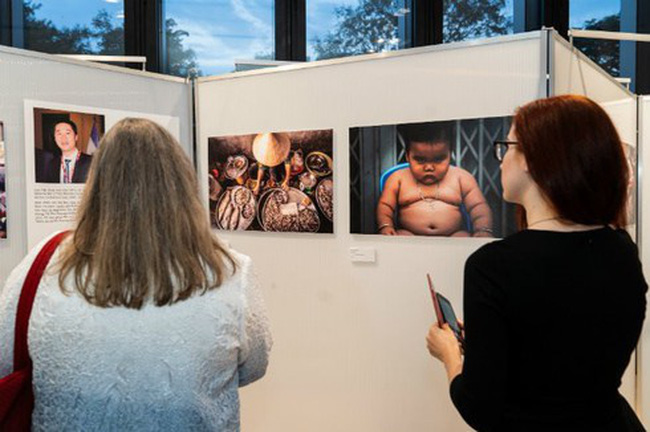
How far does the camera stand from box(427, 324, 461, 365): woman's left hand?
1.54m

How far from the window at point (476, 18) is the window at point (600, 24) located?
619mm

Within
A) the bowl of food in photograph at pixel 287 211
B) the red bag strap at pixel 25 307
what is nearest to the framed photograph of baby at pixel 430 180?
the bowl of food in photograph at pixel 287 211

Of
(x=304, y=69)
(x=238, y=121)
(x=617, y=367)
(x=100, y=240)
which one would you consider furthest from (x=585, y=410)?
(x=238, y=121)

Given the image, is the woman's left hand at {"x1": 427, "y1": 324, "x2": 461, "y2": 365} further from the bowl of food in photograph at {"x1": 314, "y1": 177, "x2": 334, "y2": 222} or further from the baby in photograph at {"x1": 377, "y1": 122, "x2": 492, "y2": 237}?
the bowl of food in photograph at {"x1": 314, "y1": 177, "x2": 334, "y2": 222}

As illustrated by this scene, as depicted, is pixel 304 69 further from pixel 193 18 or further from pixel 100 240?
pixel 193 18

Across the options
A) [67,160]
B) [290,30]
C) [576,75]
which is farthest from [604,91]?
[290,30]

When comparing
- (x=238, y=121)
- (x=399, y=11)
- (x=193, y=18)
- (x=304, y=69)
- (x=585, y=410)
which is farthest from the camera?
(x=399, y=11)

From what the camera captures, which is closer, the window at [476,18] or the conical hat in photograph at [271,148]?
the conical hat in photograph at [271,148]

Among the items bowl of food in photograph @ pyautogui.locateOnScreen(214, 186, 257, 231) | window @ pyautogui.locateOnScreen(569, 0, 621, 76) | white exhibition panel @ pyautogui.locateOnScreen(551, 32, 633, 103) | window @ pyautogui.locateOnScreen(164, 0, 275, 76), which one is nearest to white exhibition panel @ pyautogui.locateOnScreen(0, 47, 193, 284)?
bowl of food in photograph @ pyautogui.locateOnScreen(214, 186, 257, 231)

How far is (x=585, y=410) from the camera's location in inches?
50.4

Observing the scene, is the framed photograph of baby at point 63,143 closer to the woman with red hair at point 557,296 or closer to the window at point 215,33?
the woman with red hair at point 557,296

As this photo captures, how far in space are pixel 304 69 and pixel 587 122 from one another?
1.82 meters

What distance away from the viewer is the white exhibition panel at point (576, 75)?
7.82 ft

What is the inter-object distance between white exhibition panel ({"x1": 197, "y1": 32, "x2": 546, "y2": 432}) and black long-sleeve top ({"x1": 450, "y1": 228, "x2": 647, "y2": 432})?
4.11ft
